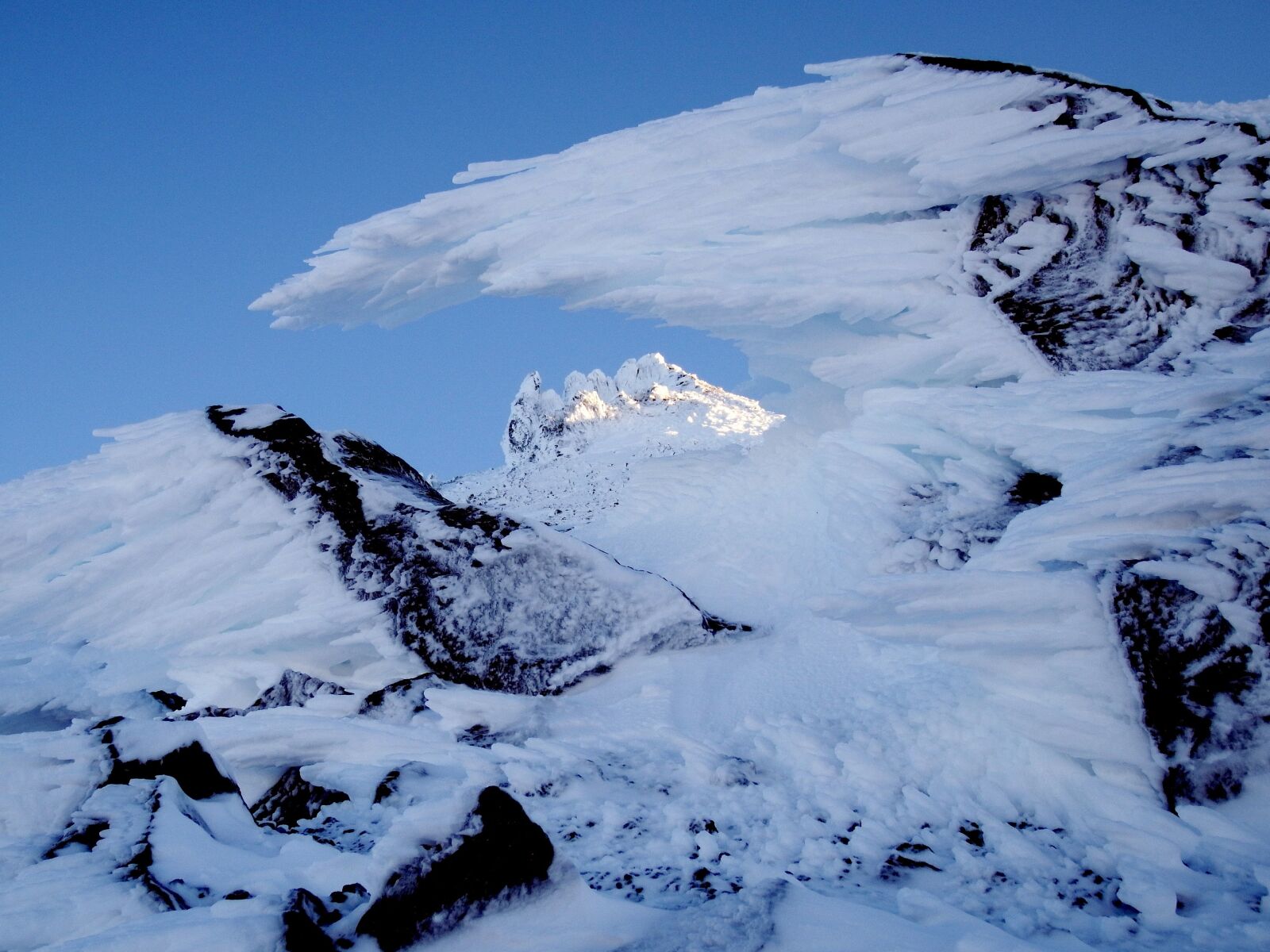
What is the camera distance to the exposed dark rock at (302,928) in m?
2.10

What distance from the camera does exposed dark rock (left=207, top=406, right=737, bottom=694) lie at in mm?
6188

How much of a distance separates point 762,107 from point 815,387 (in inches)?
138

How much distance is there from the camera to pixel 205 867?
2566 mm

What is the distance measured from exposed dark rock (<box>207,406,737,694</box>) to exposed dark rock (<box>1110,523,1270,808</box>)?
3.19 metres

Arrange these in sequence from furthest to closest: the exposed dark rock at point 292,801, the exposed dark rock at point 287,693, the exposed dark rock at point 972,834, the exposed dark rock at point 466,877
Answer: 1. the exposed dark rock at point 287,693
2. the exposed dark rock at point 292,801
3. the exposed dark rock at point 972,834
4. the exposed dark rock at point 466,877

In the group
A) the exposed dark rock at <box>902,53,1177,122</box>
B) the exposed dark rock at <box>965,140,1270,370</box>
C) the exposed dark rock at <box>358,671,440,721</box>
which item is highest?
the exposed dark rock at <box>902,53,1177,122</box>

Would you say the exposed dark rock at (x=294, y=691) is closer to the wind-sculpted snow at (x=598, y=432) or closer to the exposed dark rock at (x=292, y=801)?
the exposed dark rock at (x=292, y=801)

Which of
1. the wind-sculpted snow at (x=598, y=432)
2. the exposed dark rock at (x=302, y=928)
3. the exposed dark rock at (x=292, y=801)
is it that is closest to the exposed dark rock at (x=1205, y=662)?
the exposed dark rock at (x=302, y=928)

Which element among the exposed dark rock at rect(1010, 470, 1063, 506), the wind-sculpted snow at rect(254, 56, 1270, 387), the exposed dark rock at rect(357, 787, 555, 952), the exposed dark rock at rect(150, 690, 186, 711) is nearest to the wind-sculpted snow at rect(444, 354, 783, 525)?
the wind-sculpted snow at rect(254, 56, 1270, 387)

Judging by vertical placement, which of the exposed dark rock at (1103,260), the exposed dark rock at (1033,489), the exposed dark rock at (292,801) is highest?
the exposed dark rock at (1103,260)

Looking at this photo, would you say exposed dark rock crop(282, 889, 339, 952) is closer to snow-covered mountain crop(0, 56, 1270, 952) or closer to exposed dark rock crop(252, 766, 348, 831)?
snow-covered mountain crop(0, 56, 1270, 952)

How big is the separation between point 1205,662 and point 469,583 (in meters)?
5.09

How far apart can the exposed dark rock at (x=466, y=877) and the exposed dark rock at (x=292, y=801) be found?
5.15ft

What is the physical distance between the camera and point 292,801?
3984mm
